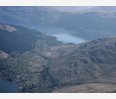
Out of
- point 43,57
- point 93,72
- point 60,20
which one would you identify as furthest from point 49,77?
point 60,20

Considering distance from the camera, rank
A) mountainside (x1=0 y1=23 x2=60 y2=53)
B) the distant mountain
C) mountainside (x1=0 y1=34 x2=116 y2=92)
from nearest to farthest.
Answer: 1. mountainside (x1=0 y1=34 x2=116 y2=92)
2. the distant mountain
3. mountainside (x1=0 y1=23 x2=60 y2=53)

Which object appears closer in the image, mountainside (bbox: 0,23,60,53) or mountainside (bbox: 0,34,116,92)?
mountainside (bbox: 0,34,116,92)

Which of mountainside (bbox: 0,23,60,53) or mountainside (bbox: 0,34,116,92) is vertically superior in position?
mountainside (bbox: 0,23,60,53)

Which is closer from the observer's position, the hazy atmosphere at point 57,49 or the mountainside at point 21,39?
the hazy atmosphere at point 57,49

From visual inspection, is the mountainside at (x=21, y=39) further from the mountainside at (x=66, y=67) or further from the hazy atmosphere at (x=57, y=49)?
the mountainside at (x=66, y=67)

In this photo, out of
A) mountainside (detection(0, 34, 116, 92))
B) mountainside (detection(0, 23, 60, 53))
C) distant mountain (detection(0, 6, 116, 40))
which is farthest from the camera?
mountainside (detection(0, 23, 60, 53))

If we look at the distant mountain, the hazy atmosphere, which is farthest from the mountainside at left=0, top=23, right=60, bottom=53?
the distant mountain

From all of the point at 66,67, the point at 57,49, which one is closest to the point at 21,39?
the point at 57,49

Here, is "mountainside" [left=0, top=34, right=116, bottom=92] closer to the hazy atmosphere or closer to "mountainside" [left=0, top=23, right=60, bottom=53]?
the hazy atmosphere

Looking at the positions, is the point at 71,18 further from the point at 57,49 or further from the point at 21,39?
the point at 21,39

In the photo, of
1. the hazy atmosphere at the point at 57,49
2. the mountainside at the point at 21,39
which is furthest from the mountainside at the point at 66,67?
the mountainside at the point at 21,39

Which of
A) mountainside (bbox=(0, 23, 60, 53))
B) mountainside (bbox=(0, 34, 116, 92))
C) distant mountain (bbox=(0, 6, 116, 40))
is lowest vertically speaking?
mountainside (bbox=(0, 34, 116, 92))
